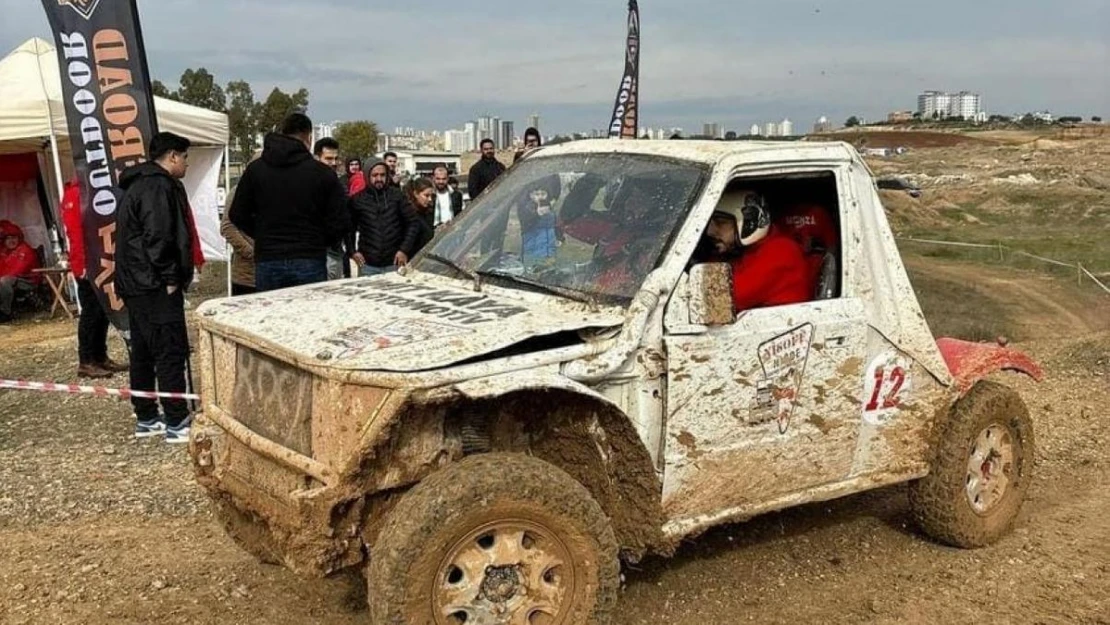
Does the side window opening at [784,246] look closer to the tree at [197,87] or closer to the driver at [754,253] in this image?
the driver at [754,253]

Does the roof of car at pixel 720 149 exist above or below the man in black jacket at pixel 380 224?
above

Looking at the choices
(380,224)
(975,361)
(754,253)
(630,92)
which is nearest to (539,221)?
(754,253)

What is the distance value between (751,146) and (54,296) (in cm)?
1226

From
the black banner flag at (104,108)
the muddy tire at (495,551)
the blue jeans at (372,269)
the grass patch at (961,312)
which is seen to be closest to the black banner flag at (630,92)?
the grass patch at (961,312)

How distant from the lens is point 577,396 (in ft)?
12.7

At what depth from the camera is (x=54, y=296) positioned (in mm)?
14273

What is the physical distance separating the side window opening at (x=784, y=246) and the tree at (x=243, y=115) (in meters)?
38.7

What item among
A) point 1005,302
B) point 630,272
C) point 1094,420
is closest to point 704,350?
point 630,272

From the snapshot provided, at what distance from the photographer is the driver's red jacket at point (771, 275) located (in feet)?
15.2

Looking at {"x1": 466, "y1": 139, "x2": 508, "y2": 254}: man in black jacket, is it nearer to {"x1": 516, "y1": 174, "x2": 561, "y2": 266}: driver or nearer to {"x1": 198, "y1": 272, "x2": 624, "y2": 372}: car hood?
{"x1": 516, "y1": 174, "x2": 561, "y2": 266}: driver

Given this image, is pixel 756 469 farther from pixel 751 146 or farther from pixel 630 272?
pixel 751 146

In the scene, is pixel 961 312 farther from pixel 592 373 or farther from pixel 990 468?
pixel 592 373

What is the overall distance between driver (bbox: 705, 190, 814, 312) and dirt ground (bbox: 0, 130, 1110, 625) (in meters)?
1.35

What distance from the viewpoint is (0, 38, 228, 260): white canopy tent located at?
1261 centimetres
